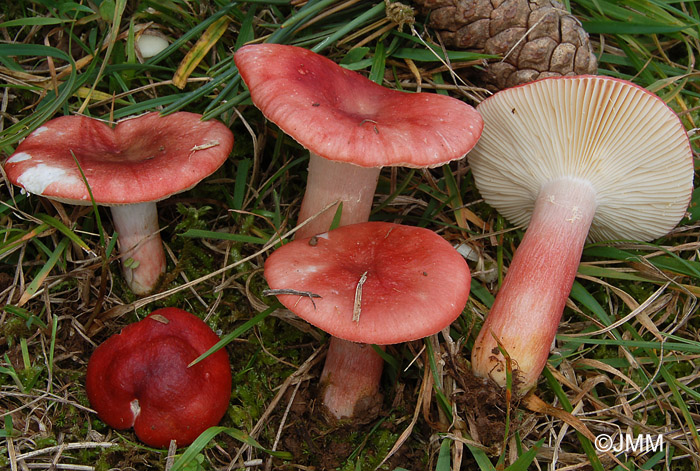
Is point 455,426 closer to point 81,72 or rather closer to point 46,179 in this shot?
point 46,179

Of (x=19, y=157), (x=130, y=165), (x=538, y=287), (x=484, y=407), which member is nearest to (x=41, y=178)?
(x=19, y=157)

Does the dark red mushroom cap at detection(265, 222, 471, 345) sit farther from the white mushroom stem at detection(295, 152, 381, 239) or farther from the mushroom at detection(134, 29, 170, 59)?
the mushroom at detection(134, 29, 170, 59)

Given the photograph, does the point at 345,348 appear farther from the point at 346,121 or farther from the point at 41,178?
the point at 41,178

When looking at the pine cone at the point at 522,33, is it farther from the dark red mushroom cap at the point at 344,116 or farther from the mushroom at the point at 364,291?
the mushroom at the point at 364,291

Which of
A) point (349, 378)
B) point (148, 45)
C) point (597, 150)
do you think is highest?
point (148, 45)

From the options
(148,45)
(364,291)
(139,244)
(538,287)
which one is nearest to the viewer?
(364,291)

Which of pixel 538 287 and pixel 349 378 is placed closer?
pixel 538 287
